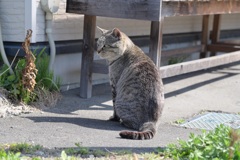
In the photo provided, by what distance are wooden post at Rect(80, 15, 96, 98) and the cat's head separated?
1.03 meters

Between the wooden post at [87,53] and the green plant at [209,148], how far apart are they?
9.91 ft

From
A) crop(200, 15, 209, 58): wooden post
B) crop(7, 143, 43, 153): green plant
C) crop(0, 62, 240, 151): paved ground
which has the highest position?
crop(200, 15, 209, 58): wooden post

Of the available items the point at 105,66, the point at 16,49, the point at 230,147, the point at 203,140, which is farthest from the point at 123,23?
the point at 230,147

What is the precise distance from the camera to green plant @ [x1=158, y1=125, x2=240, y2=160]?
433 cm

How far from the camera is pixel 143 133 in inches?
216

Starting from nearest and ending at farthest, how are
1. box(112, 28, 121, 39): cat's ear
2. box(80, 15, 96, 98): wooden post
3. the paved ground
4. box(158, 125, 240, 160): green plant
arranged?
box(158, 125, 240, 160): green plant, the paved ground, box(112, 28, 121, 39): cat's ear, box(80, 15, 96, 98): wooden post

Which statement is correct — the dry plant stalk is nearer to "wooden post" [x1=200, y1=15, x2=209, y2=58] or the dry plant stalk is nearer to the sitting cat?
the sitting cat

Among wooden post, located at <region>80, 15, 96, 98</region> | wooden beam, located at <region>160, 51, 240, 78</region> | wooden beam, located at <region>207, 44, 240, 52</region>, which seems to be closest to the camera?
wooden beam, located at <region>160, 51, 240, 78</region>

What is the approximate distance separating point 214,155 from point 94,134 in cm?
168

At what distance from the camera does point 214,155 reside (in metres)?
4.40

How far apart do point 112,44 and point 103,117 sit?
0.99 m

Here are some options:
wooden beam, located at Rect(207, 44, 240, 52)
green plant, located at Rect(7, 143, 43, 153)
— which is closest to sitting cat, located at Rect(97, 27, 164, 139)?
green plant, located at Rect(7, 143, 43, 153)

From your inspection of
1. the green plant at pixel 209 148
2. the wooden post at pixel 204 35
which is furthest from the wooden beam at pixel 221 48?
the green plant at pixel 209 148

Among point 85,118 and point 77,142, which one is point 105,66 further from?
point 77,142
